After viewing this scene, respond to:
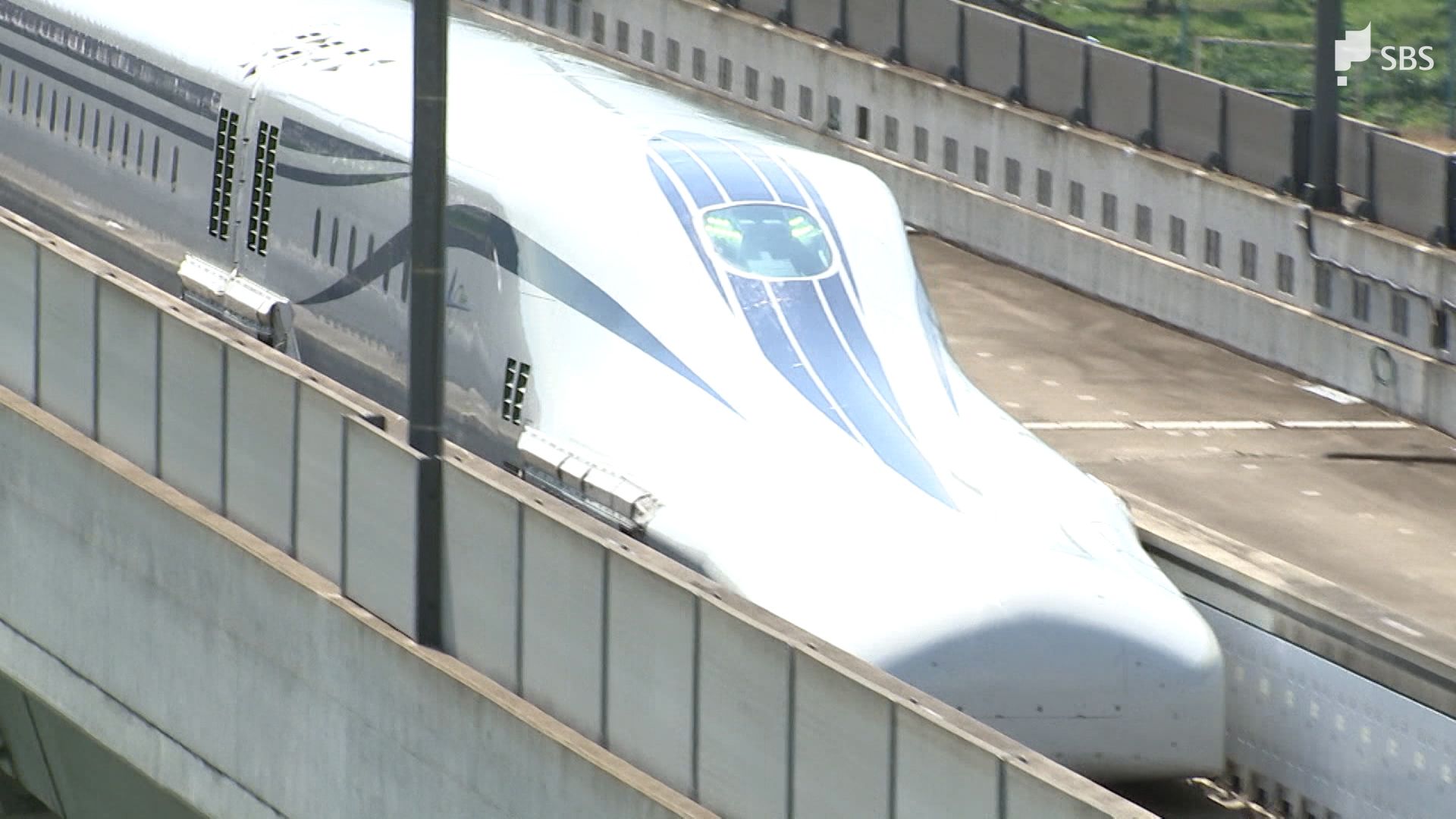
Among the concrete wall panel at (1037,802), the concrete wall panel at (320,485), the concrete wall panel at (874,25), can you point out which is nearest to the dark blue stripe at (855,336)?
the concrete wall panel at (320,485)

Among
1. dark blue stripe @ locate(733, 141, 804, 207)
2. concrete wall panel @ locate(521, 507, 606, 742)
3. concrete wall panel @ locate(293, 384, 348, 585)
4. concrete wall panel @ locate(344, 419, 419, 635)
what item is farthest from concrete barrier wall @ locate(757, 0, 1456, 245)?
concrete wall panel @ locate(521, 507, 606, 742)

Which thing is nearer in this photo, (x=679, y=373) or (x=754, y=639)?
(x=754, y=639)

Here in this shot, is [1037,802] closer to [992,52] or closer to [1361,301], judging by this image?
[1361,301]

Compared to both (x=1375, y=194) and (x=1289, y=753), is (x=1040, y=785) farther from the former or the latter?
(x=1375, y=194)

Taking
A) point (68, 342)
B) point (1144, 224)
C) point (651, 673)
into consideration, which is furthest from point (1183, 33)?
point (651, 673)

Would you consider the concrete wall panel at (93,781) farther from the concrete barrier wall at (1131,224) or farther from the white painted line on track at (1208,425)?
the concrete barrier wall at (1131,224)

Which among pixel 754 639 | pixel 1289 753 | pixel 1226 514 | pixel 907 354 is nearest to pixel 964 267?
pixel 1226 514

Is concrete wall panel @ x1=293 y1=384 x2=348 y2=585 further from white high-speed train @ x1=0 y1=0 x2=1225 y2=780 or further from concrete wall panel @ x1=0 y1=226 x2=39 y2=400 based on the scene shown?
concrete wall panel @ x1=0 y1=226 x2=39 y2=400
